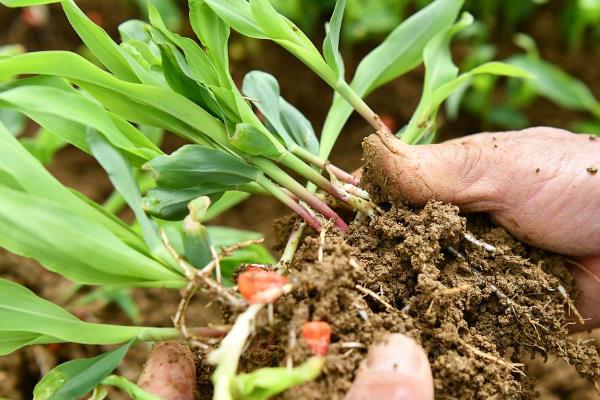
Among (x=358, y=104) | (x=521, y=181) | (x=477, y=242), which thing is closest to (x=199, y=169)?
(x=358, y=104)

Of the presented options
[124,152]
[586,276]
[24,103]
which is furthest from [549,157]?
[24,103]

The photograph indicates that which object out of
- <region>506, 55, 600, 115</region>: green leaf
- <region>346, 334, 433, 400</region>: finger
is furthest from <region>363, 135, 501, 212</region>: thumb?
<region>506, 55, 600, 115</region>: green leaf

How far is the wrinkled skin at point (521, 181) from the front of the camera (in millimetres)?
1277

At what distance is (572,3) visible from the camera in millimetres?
2898

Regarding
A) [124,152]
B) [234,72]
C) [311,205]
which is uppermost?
[124,152]

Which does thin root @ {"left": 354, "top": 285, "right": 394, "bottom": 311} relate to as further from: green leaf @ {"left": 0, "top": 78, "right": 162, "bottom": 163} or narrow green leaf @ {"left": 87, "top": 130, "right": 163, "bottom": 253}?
green leaf @ {"left": 0, "top": 78, "right": 162, "bottom": 163}

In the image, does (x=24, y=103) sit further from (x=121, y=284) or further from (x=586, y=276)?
(x=586, y=276)

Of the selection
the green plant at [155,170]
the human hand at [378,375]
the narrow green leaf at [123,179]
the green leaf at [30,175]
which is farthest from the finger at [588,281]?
the green leaf at [30,175]

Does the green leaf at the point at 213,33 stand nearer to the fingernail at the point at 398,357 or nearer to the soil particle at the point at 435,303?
the soil particle at the point at 435,303

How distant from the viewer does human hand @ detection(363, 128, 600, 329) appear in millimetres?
1292

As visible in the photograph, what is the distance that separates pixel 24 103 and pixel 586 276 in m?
1.17

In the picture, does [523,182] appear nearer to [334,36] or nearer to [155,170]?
[334,36]

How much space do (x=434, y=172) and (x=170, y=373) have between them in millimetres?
602

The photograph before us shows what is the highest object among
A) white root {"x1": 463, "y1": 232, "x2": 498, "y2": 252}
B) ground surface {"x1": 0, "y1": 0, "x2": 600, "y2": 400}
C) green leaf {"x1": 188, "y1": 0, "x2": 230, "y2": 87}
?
green leaf {"x1": 188, "y1": 0, "x2": 230, "y2": 87}
